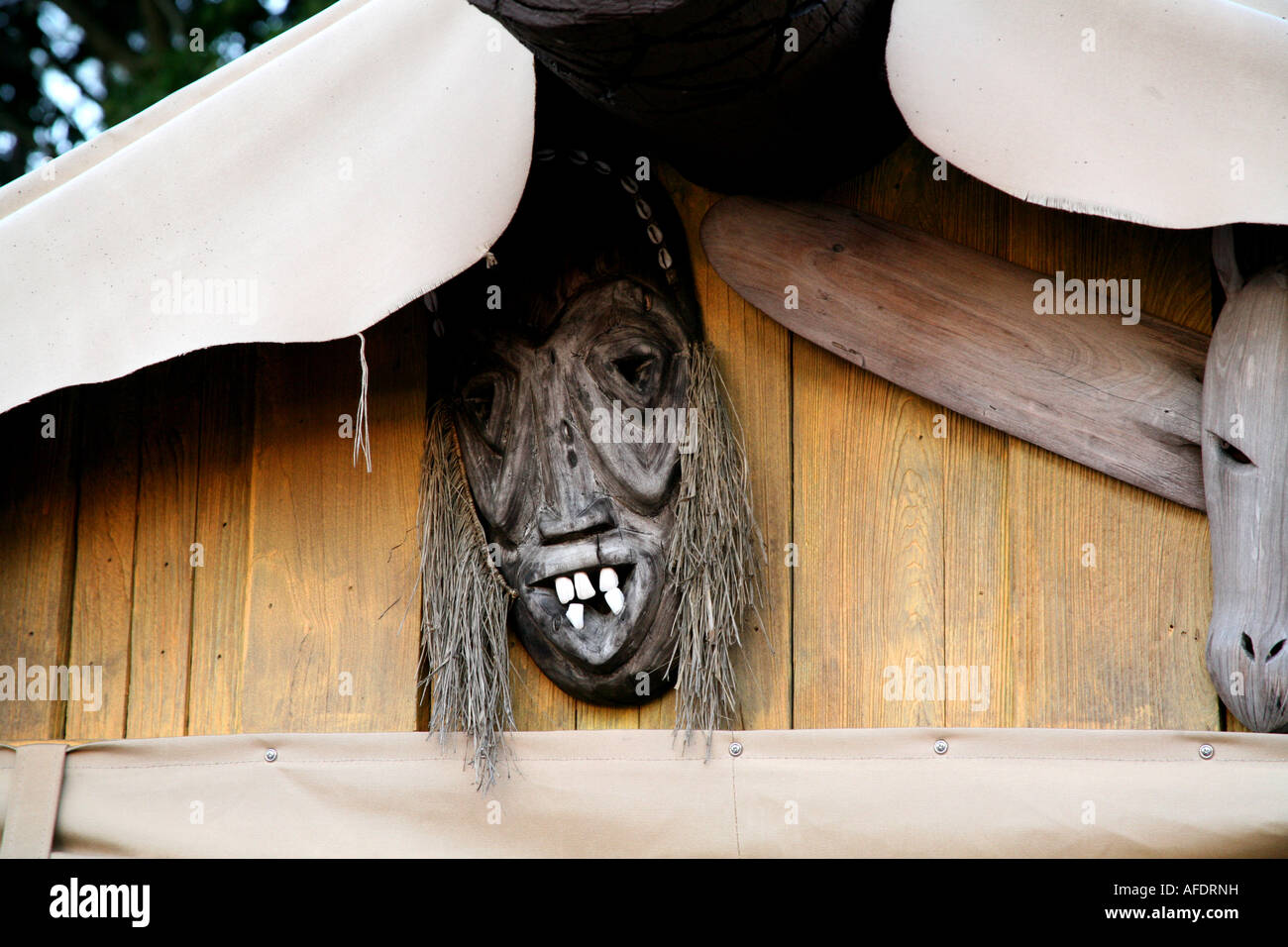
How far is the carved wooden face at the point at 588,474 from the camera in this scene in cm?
174

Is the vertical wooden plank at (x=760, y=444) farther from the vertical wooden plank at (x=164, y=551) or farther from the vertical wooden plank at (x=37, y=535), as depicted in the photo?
the vertical wooden plank at (x=37, y=535)

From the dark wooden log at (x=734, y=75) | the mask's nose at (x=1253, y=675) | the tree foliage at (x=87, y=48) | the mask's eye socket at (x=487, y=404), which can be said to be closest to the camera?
the dark wooden log at (x=734, y=75)

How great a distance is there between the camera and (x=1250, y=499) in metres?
1.48

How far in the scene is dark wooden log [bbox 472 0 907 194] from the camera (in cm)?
130

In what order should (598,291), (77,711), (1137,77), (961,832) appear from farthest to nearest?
(77,711)
(598,291)
(961,832)
(1137,77)

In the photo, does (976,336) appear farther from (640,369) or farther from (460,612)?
(460,612)

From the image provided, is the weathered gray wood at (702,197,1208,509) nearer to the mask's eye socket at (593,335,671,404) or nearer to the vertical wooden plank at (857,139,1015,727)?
the vertical wooden plank at (857,139,1015,727)

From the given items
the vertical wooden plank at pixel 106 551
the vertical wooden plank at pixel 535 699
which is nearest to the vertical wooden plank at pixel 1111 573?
the vertical wooden plank at pixel 535 699

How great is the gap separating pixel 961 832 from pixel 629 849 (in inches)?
17.5

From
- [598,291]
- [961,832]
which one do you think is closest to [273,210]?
[598,291]

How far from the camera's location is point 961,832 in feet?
5.12

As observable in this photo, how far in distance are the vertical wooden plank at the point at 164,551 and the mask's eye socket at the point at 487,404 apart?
0.49 metres

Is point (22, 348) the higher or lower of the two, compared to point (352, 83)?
lower

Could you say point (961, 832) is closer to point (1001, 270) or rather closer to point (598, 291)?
point (1001, 270)
